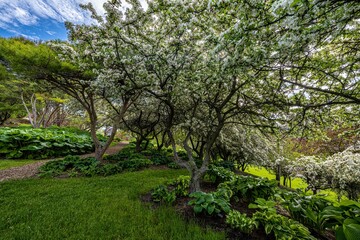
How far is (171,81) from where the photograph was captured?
175 inches

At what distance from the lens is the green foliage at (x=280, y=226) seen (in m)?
2.41

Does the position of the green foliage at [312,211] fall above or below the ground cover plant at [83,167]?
above

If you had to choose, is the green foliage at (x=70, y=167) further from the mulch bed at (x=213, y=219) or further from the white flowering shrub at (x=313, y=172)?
the white flowering shrub at (x=313, y=172)

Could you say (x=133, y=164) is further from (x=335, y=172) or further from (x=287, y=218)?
(x=335, y=172)

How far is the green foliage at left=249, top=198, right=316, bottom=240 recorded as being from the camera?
241cm

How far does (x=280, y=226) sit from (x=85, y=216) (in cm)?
338

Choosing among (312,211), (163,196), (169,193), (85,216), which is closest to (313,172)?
(312,211)

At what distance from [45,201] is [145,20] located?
5001 mm

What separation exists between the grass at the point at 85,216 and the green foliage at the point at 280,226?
792 mm

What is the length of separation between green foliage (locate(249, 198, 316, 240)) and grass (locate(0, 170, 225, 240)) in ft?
2.60

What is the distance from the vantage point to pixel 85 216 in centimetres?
310

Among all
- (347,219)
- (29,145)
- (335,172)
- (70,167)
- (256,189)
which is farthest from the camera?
(29,145)

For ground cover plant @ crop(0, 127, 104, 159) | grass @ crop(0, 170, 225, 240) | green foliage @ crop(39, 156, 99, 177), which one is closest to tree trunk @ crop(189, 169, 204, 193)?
grass @ crop(0, 170, 225, 240)

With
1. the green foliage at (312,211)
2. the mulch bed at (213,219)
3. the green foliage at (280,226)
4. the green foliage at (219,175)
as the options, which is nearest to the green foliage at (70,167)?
the mulch bed at (213,219)
